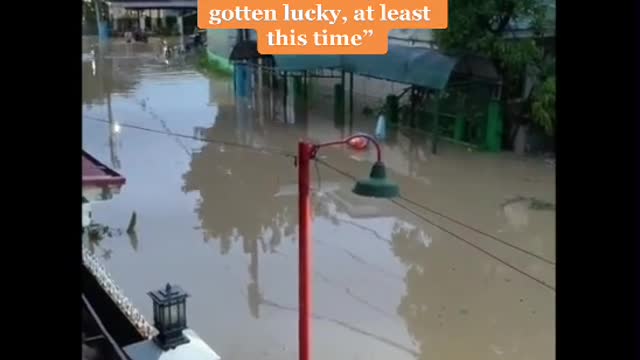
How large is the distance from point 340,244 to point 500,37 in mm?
2141

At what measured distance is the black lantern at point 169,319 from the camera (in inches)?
71.2

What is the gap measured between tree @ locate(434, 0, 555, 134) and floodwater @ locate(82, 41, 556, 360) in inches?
21.4

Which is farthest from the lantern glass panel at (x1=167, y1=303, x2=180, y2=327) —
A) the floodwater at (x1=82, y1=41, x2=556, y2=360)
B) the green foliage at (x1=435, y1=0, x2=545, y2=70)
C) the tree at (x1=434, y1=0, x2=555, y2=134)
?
the green foliage at (x1=435, y1=0, x2=545, y2=70)

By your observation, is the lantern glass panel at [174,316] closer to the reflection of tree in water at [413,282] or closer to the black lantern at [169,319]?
the black lantern at [169,319]

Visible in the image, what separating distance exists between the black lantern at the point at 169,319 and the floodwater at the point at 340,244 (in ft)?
1.34

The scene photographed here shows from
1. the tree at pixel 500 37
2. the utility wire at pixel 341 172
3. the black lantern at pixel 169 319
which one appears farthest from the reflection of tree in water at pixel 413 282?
the tree at pixel 500 37

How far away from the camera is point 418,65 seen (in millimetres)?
5215

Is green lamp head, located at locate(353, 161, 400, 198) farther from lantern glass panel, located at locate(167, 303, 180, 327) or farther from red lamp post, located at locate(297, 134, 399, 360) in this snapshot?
lantern glass panel, located at locate(167, 303, 180, 327)

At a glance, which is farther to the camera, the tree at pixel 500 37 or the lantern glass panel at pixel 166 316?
the tree at pixel 500 37

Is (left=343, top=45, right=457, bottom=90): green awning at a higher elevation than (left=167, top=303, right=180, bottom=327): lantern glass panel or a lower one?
higher

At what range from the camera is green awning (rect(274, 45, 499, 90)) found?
5.14 meters
